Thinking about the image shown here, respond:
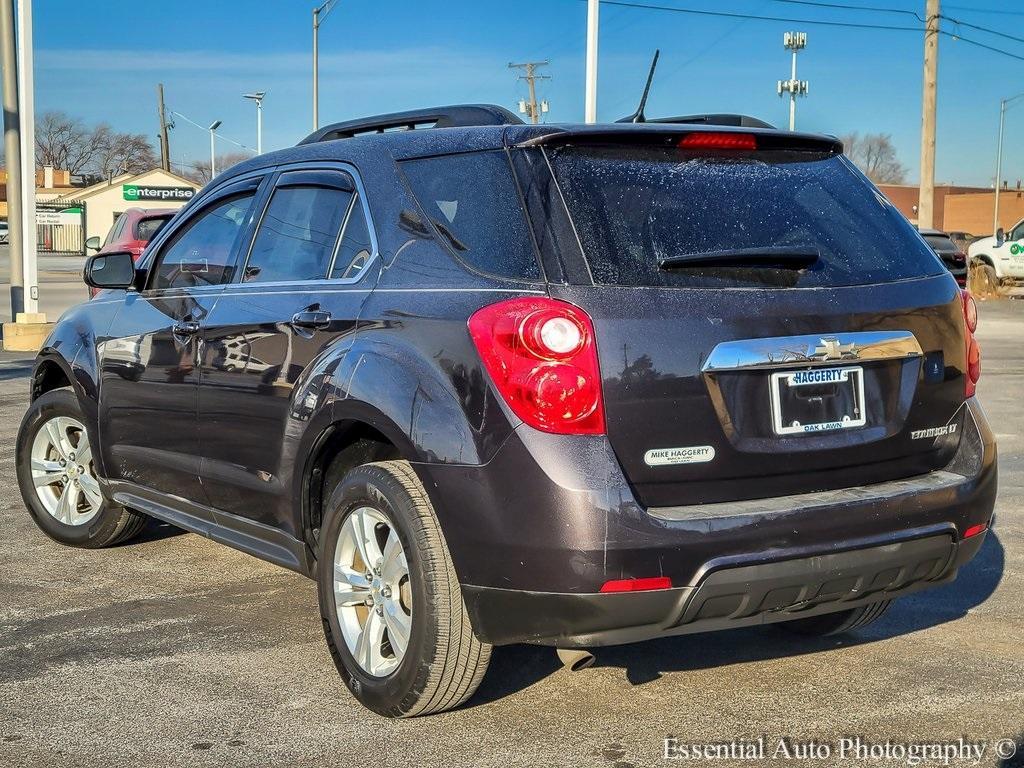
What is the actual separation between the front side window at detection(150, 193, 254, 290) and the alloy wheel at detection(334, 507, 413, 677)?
1.40 meters

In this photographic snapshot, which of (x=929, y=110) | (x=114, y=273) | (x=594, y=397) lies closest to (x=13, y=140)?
(x=114, y=273)

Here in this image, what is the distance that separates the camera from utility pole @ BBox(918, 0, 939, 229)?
3134cm

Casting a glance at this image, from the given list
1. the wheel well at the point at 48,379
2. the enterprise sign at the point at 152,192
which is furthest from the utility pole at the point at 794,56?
the wheel well at the point at 48,379

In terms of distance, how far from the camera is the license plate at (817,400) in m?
3.58

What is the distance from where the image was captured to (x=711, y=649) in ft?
15.0

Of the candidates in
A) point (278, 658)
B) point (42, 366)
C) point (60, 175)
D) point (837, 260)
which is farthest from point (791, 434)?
point (60, 175)

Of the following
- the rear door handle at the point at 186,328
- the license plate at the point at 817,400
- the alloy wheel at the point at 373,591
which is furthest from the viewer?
the rear door handle at the point at 186,328

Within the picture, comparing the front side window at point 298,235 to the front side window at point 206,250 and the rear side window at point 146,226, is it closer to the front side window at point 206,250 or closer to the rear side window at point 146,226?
the front side window at point 206,250

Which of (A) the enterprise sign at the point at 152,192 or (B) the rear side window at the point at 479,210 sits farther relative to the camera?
(A) the enterprise sign at the point at 152,192

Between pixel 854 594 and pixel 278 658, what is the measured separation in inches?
77.0

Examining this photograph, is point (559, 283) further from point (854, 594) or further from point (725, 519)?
point (854, 594)

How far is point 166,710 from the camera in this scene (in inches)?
156

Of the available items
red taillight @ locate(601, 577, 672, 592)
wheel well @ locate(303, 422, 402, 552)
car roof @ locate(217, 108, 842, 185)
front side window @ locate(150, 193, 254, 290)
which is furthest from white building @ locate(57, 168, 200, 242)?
red taillight @ locate(601, 577, 672, 592)

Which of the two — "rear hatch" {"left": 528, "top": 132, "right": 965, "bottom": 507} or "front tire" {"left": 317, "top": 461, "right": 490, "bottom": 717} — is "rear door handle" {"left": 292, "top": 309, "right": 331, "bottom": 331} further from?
"rear hatch" {"left": 528, "top": 132, "right": 965, "bottom": 507}
